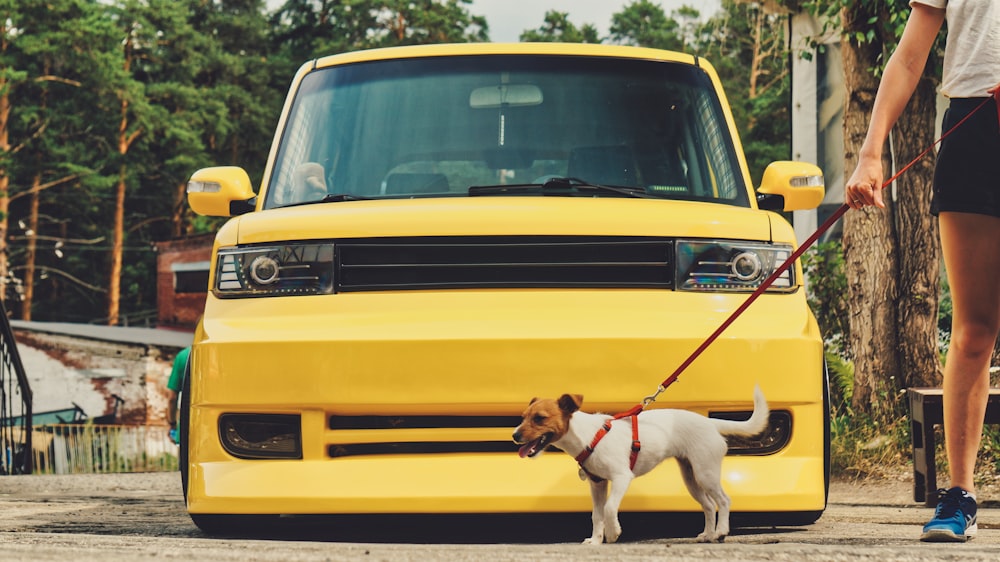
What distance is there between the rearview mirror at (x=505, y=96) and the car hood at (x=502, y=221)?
0.88 metres

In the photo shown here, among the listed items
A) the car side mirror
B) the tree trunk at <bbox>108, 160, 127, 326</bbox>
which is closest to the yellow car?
the car side mirror

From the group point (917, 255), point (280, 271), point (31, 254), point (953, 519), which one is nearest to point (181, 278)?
point (31, 254)

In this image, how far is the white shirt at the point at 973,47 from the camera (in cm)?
417

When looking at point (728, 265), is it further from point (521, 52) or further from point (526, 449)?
point (521, 52)

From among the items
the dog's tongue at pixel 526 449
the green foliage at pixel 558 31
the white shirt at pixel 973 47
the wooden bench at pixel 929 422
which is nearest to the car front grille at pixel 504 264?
the dog's tongue at pixel 526 449

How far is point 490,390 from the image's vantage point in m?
4.19

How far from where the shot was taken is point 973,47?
13.8 ft

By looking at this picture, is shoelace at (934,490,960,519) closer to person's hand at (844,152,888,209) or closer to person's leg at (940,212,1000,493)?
person's leg at (940,212,1000,493)

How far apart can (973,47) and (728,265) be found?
1028mm

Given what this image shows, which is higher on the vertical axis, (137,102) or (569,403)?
(137,102)

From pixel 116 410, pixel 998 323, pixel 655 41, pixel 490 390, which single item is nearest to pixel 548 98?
pixel 490 390

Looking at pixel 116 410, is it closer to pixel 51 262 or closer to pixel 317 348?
pixel 51 262

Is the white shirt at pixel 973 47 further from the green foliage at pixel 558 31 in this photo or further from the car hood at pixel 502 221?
the green foliage at pixel 558 31

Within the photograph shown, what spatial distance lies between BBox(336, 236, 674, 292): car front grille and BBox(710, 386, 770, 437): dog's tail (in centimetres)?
47
